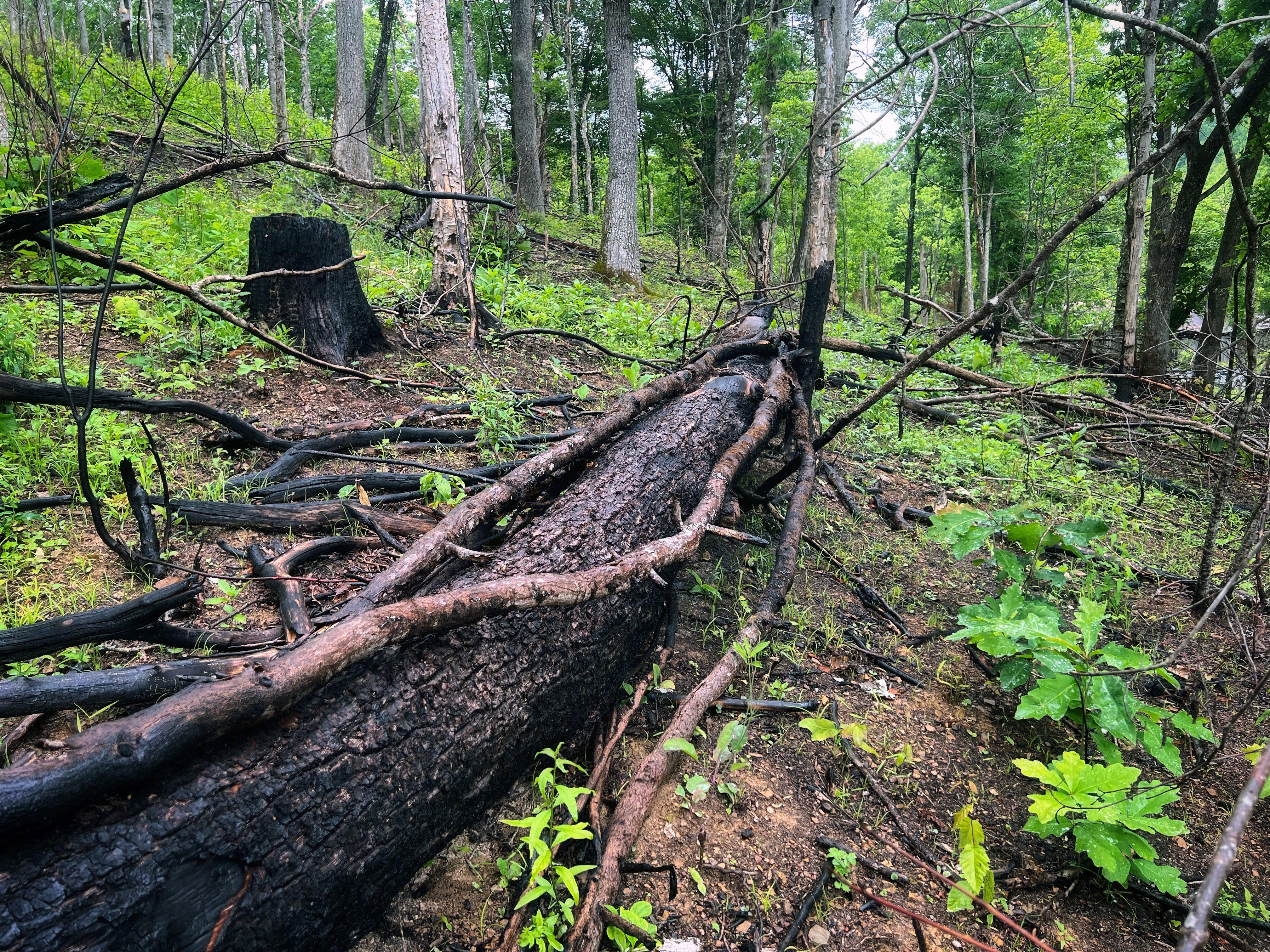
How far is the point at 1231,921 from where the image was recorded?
184cm

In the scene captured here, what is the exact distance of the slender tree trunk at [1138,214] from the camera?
8.41 metres

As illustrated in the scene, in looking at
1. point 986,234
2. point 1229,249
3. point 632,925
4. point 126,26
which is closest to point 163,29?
point 126,26

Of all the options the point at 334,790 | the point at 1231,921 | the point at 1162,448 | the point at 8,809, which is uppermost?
the point at 1162,448

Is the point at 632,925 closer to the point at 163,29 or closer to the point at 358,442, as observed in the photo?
the point at 358,442

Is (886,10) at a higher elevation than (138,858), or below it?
higher

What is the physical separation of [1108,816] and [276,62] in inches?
681

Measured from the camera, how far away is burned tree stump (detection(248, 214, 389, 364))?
4301 millimetres

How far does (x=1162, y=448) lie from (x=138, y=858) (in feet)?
16.1

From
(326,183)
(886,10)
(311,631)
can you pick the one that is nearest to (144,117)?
(326,183)

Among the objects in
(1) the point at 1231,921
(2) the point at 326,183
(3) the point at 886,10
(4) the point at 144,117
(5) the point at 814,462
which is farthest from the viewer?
(3) the point at 886,10

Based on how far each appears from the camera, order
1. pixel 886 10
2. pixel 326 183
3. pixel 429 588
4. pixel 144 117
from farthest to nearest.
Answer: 1. pixel 886 10
2. pixel 326 183
3. pixel 144 117
4. pixel 429 588

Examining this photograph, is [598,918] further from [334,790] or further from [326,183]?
[326,183]

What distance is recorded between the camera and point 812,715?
2.48 meters

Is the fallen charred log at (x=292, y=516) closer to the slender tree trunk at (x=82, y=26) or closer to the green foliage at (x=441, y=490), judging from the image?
the green foliage at (x=441, y=490)
